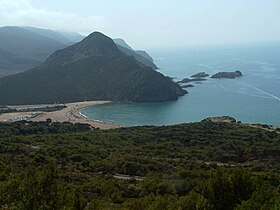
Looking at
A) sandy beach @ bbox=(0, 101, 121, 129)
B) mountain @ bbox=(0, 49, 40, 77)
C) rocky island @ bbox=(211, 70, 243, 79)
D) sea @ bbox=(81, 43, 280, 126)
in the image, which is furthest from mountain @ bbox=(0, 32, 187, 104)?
mountain @ bbox=(0, 49, 40, 77)

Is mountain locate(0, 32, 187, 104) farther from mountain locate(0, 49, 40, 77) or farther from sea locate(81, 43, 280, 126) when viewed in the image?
mountain locate(0, 49, 40, 77)

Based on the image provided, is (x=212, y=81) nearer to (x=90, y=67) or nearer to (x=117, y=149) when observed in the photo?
(x=90, y=67)

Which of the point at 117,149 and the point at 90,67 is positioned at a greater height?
the point at 90,67

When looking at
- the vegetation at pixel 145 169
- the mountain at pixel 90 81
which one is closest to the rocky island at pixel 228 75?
the mountain at pixel 90 81

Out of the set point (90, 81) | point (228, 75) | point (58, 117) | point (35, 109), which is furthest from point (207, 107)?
point (228, 75)

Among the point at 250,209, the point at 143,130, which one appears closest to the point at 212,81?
the point at 143,130

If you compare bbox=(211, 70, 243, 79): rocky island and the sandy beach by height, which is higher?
bbox=(211, 70, 243, 79): rocky island

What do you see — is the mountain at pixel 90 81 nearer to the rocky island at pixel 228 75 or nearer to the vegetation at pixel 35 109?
the vegetation at pixel 35 109
